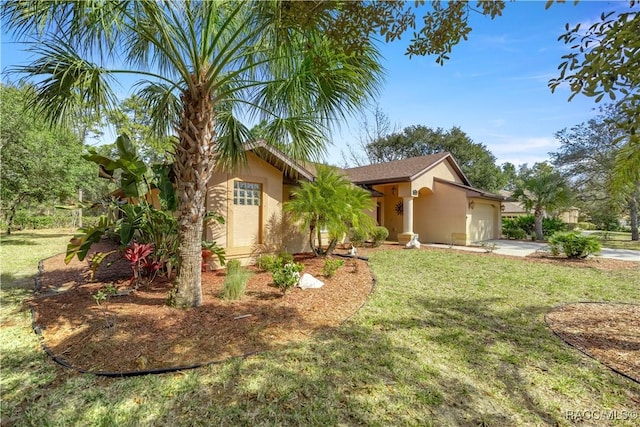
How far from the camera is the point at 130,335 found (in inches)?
179

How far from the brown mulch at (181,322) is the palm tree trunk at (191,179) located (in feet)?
2.02

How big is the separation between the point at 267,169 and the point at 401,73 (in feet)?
19.7

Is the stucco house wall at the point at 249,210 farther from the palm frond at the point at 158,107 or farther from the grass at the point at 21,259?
the grass at the point at 21,259

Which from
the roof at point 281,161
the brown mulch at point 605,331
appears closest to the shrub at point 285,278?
the roof at point 281,161

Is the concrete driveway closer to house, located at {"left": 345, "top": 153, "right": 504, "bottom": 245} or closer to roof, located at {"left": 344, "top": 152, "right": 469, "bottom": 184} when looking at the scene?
house, located at {"left": 345, "top": 153, "right": 504, "bottom": 245}

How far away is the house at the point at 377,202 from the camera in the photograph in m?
9.53

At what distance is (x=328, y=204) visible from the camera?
32.8ft

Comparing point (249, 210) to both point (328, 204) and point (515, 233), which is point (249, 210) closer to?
point (328, 204)

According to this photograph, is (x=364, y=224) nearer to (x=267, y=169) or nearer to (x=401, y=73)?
(x=267, y=169)

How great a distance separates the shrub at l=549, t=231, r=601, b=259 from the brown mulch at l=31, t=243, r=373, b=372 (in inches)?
393

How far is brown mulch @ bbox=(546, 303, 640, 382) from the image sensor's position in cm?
414

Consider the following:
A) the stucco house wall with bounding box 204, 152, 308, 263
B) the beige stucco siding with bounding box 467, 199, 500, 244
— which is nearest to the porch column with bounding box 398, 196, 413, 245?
the beige stucco siding with bounding box 467, 199, 500, 244

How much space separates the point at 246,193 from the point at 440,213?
13259 millimetres

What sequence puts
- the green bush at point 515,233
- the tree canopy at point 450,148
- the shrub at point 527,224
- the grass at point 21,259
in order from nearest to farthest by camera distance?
the grass at point 21,259, the green bush at point 515,233, the shrub at point 527,224, the tree canopy at point 450,148
